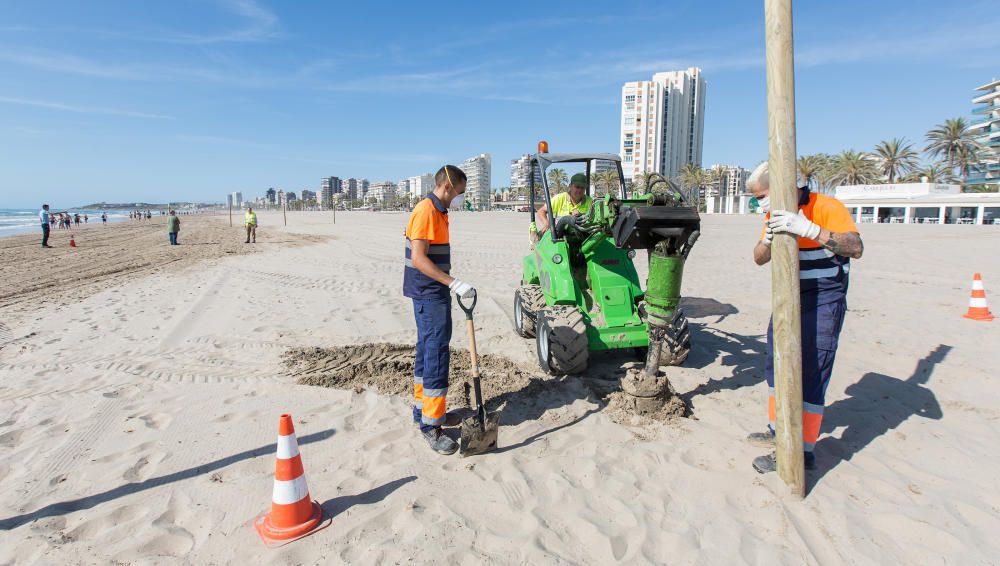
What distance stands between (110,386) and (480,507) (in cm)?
412

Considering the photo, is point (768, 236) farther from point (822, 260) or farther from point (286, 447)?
point (286, 447)

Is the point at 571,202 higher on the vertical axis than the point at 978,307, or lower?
higher

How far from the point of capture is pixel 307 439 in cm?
381

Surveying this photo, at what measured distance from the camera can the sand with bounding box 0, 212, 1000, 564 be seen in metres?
2.70

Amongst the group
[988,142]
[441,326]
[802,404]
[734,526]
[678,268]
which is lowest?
[734,526]

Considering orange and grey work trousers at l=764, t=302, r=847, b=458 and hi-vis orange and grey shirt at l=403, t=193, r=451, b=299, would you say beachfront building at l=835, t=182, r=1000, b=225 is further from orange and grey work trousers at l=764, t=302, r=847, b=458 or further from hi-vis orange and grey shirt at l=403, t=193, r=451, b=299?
hi-vis orange and grey shirt at l=403, t=193, r=451, b=299

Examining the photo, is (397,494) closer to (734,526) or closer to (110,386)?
(734,526)

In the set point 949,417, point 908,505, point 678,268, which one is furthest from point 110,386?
point 949,417

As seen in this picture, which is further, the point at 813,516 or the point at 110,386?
the point at 110,386

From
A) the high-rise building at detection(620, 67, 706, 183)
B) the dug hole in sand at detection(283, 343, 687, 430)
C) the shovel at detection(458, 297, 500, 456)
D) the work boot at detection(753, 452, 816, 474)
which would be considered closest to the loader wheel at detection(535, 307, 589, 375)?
the dug hole in sand at detection(283, 343, 687, 430)

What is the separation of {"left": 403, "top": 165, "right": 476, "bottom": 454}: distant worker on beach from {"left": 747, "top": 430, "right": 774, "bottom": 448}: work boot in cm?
216

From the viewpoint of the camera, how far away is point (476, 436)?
353 centimetres

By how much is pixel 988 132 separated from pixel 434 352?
105 meters

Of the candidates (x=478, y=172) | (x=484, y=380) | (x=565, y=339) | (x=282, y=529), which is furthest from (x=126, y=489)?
(x=478, y=172)
